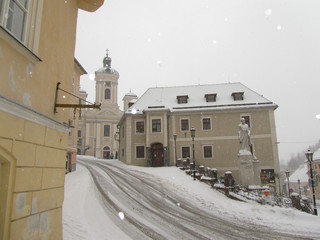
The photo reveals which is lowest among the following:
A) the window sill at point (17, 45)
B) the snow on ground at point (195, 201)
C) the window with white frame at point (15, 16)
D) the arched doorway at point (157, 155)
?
the snow on ground at point (195, 201)

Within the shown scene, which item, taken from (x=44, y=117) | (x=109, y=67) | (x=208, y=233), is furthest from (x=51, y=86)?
(x=109, y=67)

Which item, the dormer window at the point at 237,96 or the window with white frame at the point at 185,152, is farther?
the dormer window at the point at 237,96

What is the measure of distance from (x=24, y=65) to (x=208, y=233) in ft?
27.3

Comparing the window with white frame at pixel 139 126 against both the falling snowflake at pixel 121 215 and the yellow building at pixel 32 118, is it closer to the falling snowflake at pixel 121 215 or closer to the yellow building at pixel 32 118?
the falling snowflake at pixel 121 215

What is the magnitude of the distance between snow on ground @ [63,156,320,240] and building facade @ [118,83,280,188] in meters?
11.3

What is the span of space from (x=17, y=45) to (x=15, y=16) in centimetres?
62

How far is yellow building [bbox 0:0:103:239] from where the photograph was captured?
395 centimetres

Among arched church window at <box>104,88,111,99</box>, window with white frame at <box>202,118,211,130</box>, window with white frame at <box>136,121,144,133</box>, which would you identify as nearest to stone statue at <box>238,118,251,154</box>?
window with white frame at <box>202,118,211,130</box>

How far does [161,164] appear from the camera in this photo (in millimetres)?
30062

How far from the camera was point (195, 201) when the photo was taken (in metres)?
15.1

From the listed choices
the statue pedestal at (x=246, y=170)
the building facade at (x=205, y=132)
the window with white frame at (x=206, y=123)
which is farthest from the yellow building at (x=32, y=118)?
the window with white frame at (x=206, y=123)

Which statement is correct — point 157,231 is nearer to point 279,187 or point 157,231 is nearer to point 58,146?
point 58,146

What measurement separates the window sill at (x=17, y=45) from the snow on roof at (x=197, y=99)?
83.7ft

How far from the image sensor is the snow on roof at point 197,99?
31156 millimetres
